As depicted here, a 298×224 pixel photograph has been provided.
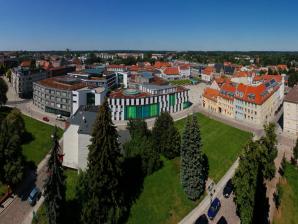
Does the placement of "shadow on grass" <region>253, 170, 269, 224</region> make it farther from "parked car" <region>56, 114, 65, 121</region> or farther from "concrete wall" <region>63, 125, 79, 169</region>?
"parked car" <region>56, 114, 65, 121</region>

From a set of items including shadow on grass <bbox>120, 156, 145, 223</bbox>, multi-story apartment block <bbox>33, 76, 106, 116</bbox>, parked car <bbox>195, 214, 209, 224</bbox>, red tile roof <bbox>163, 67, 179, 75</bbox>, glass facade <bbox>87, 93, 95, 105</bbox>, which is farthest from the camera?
red tile roof <bbox>163, 67, 179, 75</bbox>

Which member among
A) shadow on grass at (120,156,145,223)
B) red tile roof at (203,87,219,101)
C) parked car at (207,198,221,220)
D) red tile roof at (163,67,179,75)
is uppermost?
red tile roof at (163,67,179,75)

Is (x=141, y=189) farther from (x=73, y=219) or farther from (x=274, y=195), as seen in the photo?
(x=274, y=195)

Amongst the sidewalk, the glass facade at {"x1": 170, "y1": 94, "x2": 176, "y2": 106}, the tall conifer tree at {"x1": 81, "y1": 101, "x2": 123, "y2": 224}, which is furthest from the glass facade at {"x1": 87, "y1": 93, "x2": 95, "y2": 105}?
the tall conifer tree at {"x1": 81, "y1": 101, "x2": 123, "y2": 224}

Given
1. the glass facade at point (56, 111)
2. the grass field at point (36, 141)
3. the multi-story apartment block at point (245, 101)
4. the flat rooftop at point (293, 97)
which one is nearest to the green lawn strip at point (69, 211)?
Result: the grass field at point (36, 141)

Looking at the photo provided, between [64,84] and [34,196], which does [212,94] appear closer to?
[64,84]

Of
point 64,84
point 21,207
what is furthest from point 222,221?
point 64,84

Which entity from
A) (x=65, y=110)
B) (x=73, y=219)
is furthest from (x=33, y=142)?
(x=73, y=219)
